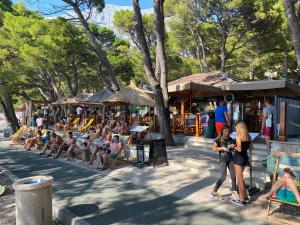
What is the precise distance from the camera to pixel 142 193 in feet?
24.5

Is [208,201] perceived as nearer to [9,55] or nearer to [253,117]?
[253,117]

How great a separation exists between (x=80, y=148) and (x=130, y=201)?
571 cm

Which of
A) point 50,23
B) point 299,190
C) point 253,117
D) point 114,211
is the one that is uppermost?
point 50,23

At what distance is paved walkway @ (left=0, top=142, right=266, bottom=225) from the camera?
5.81 metres

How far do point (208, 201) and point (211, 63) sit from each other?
22.6 meters

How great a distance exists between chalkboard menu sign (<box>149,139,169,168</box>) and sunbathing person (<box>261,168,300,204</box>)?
14.7 ft

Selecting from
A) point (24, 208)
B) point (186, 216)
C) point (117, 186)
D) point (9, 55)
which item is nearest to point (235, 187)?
point (186, 216)

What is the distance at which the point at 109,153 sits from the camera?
1055cm

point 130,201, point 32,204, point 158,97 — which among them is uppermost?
point 158,97

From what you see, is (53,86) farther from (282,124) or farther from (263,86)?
(282,124)

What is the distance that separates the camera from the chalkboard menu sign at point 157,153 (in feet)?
31.7

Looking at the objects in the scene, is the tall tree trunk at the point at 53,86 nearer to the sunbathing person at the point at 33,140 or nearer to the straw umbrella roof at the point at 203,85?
the sunbathing person at the point at 33,140

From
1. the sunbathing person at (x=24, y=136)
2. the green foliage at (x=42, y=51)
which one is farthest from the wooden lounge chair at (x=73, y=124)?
the green foliage at (x=42, y=51)

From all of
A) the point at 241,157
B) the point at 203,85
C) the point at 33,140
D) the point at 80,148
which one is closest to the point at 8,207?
the point at 241,157
